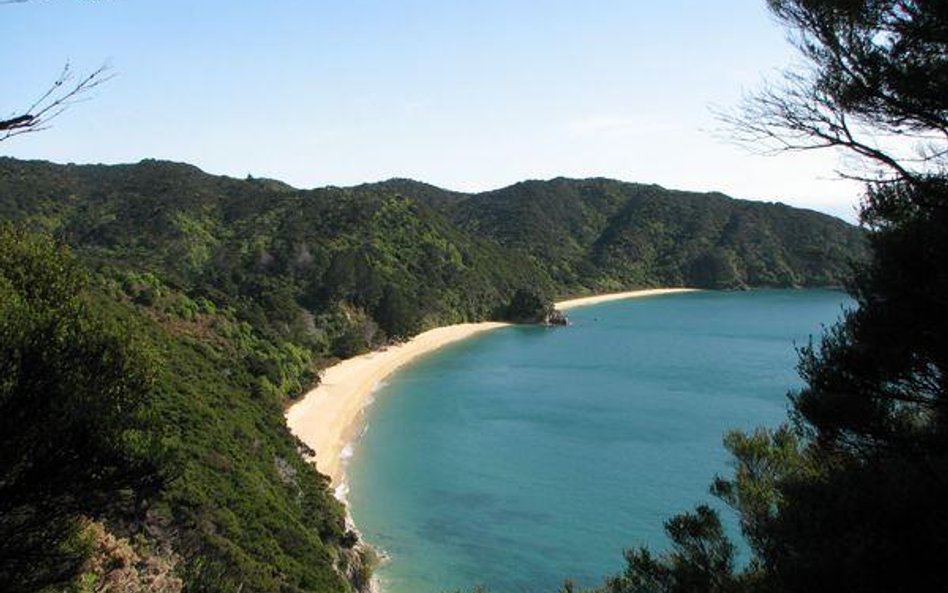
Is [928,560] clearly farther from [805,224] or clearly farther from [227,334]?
[805,224]

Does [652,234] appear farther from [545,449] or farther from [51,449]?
[51,449]

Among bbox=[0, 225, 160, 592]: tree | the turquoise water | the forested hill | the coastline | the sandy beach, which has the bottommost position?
the turquoise water

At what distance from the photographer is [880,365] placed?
8.34m

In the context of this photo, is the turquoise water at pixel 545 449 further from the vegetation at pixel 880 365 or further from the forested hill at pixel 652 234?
the forested hill at pixel 652 234

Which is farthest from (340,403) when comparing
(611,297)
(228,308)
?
(611,297)

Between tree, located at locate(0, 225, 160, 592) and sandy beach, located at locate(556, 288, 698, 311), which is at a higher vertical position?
tree, located at locate(0, 225, 160, 592)

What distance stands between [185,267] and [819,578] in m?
71.5

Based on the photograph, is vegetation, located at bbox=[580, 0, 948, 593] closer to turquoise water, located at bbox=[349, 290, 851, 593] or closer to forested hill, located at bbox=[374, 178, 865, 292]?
turquoise water, located at bbox=[349, 290, 851, 593]

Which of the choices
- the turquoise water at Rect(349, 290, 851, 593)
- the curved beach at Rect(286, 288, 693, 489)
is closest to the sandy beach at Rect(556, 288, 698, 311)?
the turquoise water at Rect(349, 290, 851, 593)

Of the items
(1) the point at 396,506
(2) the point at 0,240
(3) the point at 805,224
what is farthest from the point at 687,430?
(3) the point at 805,224

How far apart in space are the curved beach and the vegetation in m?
28.3

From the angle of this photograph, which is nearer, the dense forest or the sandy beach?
the dense forest

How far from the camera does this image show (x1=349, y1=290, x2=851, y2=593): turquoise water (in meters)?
27.8

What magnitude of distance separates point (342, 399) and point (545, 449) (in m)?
15.2
